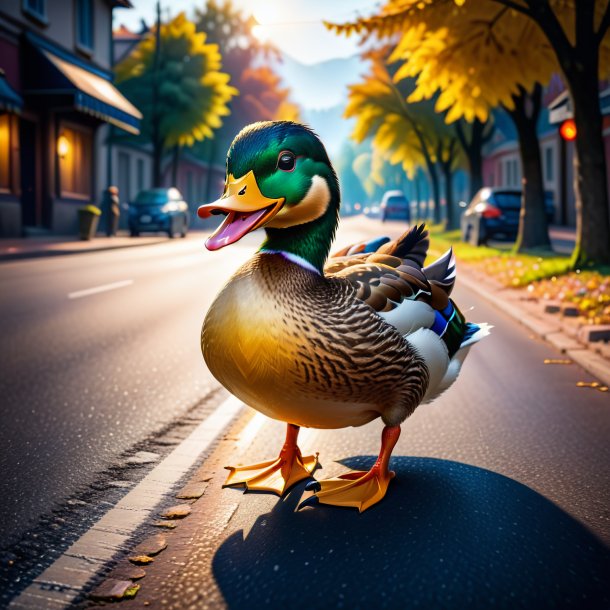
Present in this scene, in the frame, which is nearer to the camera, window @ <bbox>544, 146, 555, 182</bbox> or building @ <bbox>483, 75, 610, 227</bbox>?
building @ <bbox>483, 75, 610, 227</bbox>

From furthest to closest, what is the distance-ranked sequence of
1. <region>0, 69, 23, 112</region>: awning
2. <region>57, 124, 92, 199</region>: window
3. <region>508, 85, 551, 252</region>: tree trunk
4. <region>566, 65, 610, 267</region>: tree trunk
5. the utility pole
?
the utility pole < <region>57, 124, 92, 199</region>: window < <region>0, 69, 23, 112</region>: awning < <region>508, 85, 551, 252</region>: tree trunk < <region>566, 65, 610, 267</region>: tree trunk

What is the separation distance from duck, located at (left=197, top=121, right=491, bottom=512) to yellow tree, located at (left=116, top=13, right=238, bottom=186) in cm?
3577

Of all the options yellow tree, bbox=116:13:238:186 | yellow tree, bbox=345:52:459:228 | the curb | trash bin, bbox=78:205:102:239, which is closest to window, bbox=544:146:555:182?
yellow tree, bbox=345:52:459:228

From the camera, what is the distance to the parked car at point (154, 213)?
29656mm

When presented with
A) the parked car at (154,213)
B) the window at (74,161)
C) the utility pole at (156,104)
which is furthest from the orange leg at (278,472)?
the utility pole at (156,104)

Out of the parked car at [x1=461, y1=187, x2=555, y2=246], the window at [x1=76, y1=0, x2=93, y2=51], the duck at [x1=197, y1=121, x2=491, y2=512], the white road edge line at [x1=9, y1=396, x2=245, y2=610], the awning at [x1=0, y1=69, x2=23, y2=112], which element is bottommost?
the white road edge line at [x1=9, y1=396, x2=245, y2=610]

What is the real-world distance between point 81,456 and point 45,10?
25.8 m

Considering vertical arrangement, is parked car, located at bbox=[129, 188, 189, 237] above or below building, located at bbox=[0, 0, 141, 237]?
below

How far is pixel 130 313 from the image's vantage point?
9531 millimetres

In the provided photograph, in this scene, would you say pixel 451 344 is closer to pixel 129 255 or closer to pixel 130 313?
pixel 130 313

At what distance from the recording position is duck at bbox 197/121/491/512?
268 cm

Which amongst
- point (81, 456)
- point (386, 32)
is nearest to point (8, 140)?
point (386, 32)

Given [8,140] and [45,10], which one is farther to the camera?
[45,10]

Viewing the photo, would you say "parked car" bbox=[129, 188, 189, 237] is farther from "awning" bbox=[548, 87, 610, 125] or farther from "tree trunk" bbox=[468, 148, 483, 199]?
"awning" bbox=[548, 87, 610, 125]
